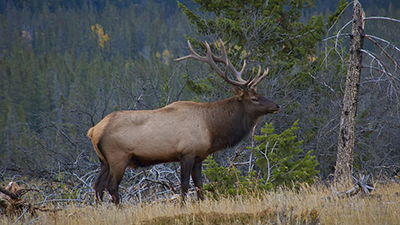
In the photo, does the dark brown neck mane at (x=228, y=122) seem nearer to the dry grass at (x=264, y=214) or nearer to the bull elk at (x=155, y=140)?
the bull elk at (x=155, y=140)

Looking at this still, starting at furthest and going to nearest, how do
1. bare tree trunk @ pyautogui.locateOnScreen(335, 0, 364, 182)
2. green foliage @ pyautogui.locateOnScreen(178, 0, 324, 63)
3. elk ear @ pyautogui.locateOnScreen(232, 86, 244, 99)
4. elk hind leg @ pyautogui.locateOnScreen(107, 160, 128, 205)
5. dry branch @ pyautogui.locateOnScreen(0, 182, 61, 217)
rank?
green foliage @ pyautogui.locateOnScreen(178, 0, 324, 63)
elk ear @ pyautogui.locateOnScreen(232, 86, 244, 99)
bare tree trunk @ pyautogui.locateOnScreen(335, 0, 364, 182)
elk hind leg @ pyautogui.locateOnScreen(107, 160, 128, 205)
dry branch @ pyautogui.locateOnScreen(0, 182, 61, 217)

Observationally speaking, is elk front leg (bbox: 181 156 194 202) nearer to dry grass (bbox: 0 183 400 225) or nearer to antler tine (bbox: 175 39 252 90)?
dry grass (bbox: 0 183 400 225)

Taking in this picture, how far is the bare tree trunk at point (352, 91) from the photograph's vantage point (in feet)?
22.7

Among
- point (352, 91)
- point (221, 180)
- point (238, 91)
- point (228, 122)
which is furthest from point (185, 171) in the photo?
point (352, 91)

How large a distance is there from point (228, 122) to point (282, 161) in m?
1.11

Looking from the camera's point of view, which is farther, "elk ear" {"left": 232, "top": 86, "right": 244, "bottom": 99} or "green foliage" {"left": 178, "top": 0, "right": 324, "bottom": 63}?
"green foliage" {"left": 178, "top": 0, "right": 324, "bottom": 63}

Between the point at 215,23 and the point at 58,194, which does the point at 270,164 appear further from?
the point at 215,23

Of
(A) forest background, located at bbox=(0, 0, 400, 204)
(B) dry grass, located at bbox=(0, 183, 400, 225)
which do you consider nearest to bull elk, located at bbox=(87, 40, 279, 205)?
(A) forest background, located at bbox=(0, 0, 400, 204)

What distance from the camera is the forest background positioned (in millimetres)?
10734

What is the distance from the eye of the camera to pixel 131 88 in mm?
14438

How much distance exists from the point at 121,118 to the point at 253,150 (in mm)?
2302

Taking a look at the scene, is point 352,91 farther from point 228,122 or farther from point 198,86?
point 198,86

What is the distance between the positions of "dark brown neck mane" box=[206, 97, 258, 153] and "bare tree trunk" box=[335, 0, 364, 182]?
1559mm

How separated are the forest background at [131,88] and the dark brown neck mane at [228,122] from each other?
13.5 inches
